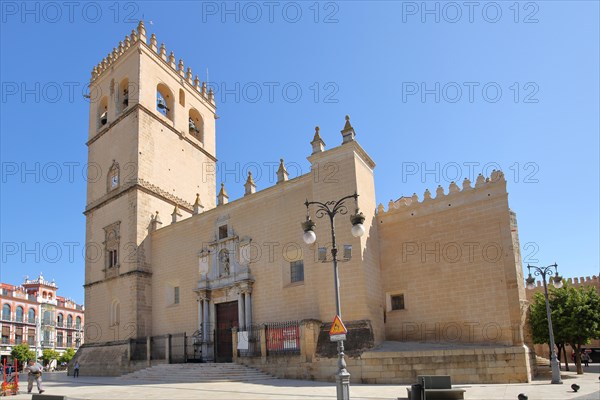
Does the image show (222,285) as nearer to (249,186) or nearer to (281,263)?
Answer: (281,263)

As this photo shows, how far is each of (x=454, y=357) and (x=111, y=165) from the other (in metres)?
22.7

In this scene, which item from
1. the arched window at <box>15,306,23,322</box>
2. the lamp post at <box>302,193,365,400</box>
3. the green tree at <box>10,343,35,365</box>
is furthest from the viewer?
the arched window at <box>15,306,23,322</box>

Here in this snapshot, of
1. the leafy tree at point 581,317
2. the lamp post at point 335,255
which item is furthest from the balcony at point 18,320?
the leafy tree at point 581,317

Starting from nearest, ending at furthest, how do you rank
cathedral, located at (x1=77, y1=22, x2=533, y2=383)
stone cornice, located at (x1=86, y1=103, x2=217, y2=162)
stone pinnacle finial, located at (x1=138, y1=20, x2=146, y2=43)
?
cathedral, located at (x1=77, y1=22, x2=533, y2=383)
stone cornice, located at (x1=86, y1=103, x2=217, y2=162)
stone pinnacle finial, located at (x1=138, y1=20, x2=146, y2=43)

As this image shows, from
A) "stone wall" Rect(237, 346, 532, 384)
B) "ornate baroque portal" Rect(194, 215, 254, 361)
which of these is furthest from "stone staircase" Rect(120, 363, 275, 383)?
"ornate baroque portal" Rect(194, 215, 254, 361)

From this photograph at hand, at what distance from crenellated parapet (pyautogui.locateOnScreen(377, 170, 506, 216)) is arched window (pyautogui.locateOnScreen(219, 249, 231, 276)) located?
7733 millimetres

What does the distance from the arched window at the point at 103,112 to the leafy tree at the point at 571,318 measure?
27.3 meters

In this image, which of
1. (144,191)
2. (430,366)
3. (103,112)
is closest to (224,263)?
(144,191)

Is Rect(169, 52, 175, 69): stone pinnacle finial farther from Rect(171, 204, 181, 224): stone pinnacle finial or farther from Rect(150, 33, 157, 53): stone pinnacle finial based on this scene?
Rect(171, 204, 181, 224): stone pinnacle finial

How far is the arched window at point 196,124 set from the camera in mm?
32938

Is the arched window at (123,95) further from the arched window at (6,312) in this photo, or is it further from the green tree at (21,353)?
the arched window at (6,312)

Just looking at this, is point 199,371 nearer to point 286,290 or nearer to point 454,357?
point 286,290

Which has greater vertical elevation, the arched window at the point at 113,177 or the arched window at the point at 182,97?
the arched window at the point at 182,97

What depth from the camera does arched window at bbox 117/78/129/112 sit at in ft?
98.9
